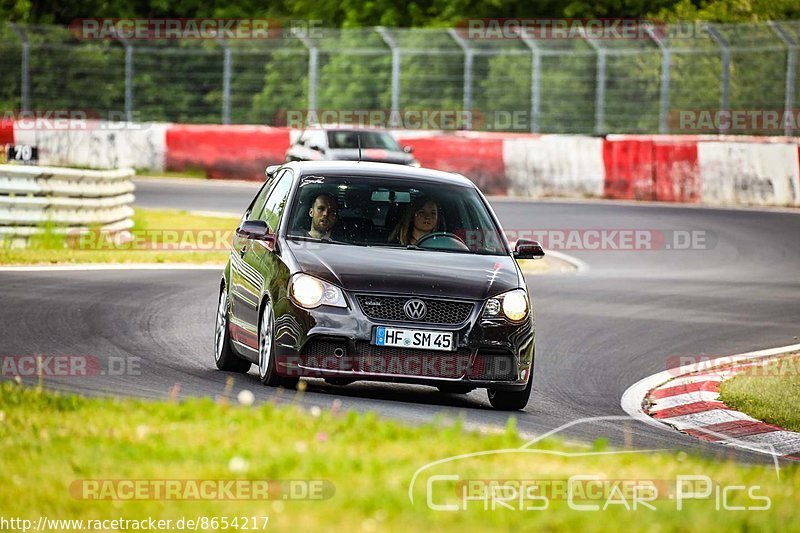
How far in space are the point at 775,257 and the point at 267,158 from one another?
15403 millimetres

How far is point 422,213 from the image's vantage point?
35.4 feet

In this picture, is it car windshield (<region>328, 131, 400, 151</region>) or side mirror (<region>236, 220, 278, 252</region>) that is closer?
side mirror (<region>236, 220, 278, 252</region>)

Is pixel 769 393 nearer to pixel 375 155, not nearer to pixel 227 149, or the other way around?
pixel 375 155

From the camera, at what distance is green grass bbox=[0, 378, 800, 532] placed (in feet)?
18.5

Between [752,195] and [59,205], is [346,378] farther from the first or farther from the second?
[752,195]

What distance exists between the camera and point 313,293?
9.75 metres

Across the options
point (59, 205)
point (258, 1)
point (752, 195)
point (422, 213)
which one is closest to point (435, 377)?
point (422, 213)

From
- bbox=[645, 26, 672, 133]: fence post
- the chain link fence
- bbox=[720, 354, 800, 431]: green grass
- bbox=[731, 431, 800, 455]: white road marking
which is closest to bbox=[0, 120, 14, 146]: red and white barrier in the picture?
the chain link fence

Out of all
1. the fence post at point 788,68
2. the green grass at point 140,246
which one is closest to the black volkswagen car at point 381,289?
the green grass at point 140,246

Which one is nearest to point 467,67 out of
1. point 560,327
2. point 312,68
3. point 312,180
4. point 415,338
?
point 312,68

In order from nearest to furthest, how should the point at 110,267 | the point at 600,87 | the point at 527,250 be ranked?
1. the point at 527,250
2. the point at 110,267
3. the point at 600,87

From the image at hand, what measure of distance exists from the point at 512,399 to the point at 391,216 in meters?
1.52

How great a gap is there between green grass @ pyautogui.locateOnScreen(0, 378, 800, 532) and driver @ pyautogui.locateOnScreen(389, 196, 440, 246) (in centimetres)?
296

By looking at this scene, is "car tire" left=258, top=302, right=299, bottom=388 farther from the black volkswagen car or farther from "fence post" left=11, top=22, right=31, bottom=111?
"fence post" left=11, top=22, right=31, bottom=111
